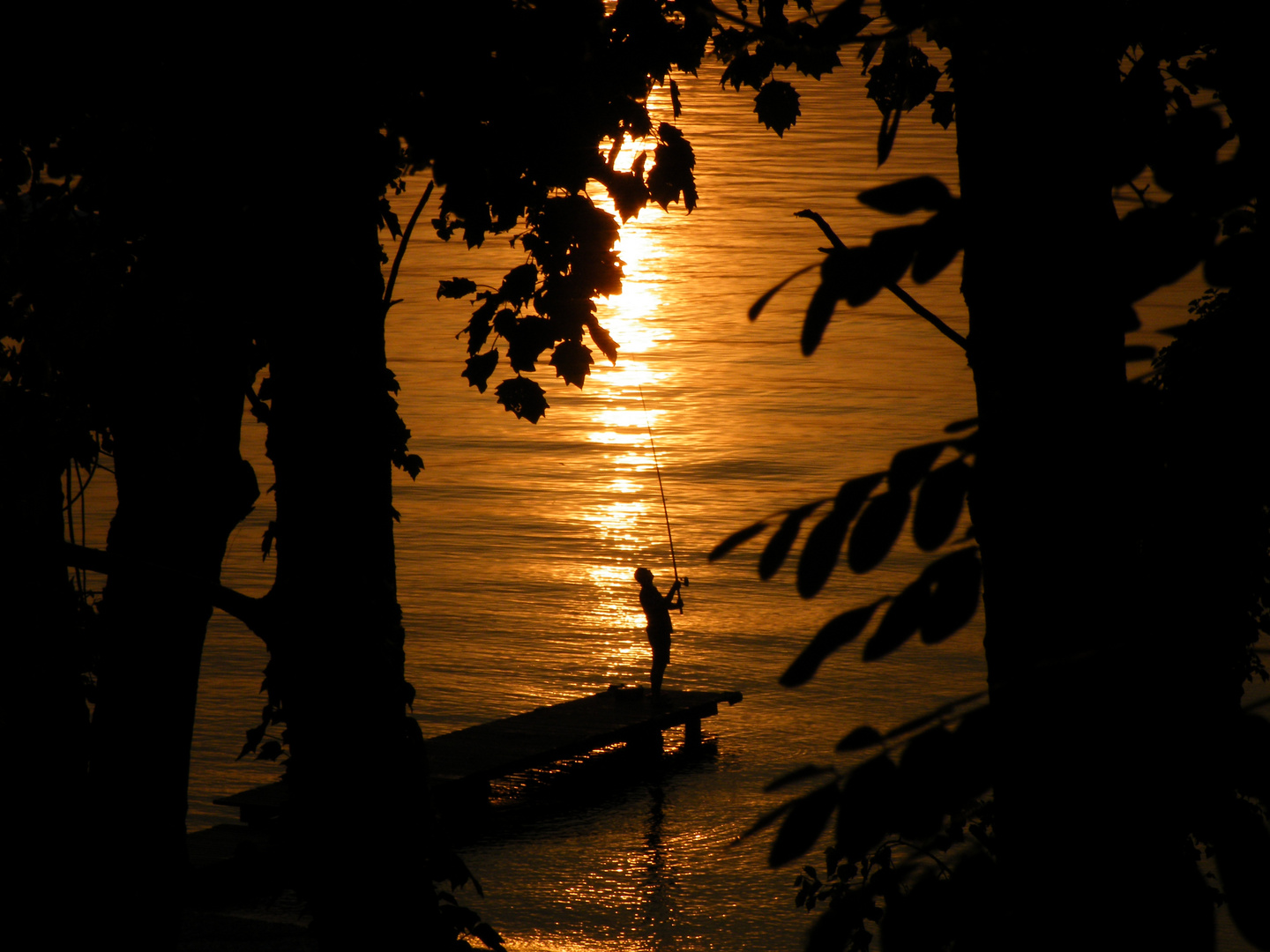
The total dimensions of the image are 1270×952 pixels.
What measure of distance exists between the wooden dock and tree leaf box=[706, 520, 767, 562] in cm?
973

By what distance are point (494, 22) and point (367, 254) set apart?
0.80 m

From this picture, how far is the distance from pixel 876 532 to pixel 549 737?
11.6 meters

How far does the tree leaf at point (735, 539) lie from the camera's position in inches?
62.6

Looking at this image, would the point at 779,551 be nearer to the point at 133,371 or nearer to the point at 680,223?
the point at 133,371

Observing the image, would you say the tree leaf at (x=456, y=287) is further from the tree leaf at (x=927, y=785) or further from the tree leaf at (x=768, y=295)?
the tree leaf at (x=927, y=785)

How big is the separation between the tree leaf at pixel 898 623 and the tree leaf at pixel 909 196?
428mm

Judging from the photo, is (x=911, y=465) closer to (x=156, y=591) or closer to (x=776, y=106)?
(x=156, y=591)

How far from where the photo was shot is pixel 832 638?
→ 1.55m

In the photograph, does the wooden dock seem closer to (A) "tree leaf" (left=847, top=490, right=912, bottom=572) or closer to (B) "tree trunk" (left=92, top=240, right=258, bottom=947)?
(B) "tree trunk" (left=92, top=240, right=258, bottom=947)

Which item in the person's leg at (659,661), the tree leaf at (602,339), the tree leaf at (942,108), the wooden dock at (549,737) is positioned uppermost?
the tree leaf at (942,108)

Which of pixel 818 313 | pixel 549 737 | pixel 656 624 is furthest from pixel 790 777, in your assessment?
pixel 656 624

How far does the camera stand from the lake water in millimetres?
10742

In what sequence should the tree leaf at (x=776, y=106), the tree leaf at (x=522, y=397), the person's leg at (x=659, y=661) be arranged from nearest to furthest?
the tree leaf at (x=522, y=397), the tree leaf at (x=776, y=106), the person's leg at (x=659, y=661)

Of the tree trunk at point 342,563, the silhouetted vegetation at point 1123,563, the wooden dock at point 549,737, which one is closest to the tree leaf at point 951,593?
the silhouetted vegetation at point 1123,563
